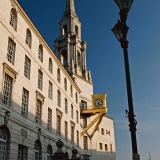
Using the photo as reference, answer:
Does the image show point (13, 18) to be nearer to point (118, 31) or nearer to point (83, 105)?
point (118, 31)

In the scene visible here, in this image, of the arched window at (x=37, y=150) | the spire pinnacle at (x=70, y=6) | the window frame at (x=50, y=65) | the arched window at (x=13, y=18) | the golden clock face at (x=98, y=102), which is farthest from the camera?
the spire pinnacle at (x=70, y=6)

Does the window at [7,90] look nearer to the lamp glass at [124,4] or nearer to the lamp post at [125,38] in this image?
the lamp post at [125,38]

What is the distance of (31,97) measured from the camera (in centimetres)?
2169

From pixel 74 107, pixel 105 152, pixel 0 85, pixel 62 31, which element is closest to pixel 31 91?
pixel 0 85

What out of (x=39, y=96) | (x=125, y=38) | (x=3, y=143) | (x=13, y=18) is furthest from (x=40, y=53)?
(x=125, y=38)

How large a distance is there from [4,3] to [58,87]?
1306 cm

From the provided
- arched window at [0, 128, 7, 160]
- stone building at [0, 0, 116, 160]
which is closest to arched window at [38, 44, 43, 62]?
stone building at [0, 0, 116, 160]

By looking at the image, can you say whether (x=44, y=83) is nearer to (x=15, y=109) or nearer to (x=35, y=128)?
(x=35, y=128)

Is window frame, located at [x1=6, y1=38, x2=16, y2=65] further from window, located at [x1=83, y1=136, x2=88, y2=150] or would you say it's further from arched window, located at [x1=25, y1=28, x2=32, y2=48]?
window, located at [x1=83, y1=136, x2=88, y2=150]

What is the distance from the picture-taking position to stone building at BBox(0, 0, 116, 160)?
709 inches

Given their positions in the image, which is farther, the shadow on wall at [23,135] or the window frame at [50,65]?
A: the window frame at [50,65]

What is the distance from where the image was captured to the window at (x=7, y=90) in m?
17.9

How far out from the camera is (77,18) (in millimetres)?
57656

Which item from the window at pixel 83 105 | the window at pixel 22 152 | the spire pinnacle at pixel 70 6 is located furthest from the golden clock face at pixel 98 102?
the spire pinnacle at pixel 70 6
